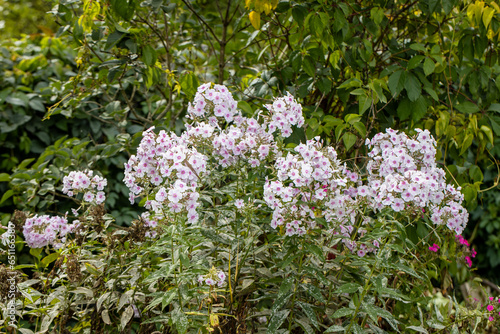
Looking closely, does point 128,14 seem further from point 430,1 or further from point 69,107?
point 430,1

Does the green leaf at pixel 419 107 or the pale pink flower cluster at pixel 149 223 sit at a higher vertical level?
the green leaf at pixel 419 107

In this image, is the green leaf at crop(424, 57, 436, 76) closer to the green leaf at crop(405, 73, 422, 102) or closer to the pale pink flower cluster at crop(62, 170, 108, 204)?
the green leaf at crop(405, 73, 422, 102)

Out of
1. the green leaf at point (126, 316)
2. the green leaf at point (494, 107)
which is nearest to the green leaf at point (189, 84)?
the green leaf at point (126, 316)

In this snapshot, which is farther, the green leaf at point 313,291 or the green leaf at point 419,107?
the green leaf at point 419,107

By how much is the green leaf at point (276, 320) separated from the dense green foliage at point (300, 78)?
713 millimetres

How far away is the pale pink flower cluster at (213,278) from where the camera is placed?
164 cm

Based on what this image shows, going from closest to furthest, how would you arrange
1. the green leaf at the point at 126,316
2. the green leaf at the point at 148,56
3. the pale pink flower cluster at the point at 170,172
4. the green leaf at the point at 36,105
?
the pale pink flower cluster at the point at 170,172 < the green leaf at the point at 126,316 < the green leaf at the point at 148,56 < the green leaf at the point at 36,105

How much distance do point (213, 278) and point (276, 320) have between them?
0.99ft

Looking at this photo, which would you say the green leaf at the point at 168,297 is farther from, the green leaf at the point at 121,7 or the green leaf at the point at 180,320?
the green leaf at the point at 121,7

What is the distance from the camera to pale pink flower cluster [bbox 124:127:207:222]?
62.3 inches

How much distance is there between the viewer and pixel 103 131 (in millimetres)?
3453

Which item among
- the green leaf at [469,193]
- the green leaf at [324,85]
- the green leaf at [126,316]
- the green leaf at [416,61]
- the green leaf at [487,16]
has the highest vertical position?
the green leaf at [487,16]

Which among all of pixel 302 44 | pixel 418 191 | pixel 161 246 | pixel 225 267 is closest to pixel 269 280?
A: pixel 225 267

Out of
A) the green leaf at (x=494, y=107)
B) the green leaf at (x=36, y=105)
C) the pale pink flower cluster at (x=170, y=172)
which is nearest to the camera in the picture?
the pale pink flower cluster at (x=170, y=172)
